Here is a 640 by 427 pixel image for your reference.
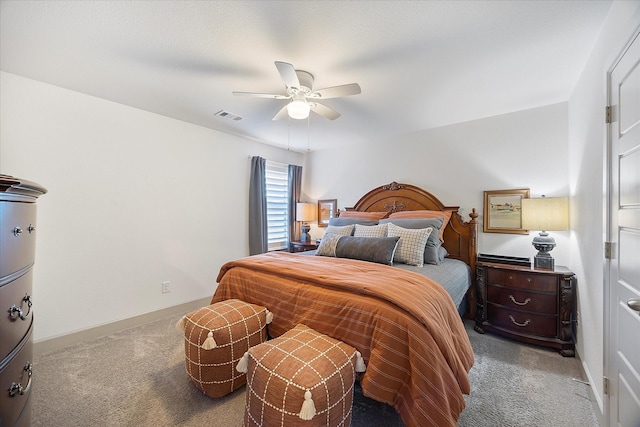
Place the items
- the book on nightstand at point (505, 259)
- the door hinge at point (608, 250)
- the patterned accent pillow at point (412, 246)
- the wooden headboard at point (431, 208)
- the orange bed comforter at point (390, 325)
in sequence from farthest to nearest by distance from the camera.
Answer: the wooden headboard at point (431, 208), the book on nightstand at point (505, 259), the patterned accent pillow at point (412, 246), the door hinge at point (608, 250), the orange bed comforter at point (390, 325)

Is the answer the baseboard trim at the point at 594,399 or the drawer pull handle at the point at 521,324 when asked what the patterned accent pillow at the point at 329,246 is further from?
the baseboard trim at the point at 594,399

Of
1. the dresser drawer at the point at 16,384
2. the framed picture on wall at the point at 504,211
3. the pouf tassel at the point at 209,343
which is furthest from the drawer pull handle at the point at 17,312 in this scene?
the framed picture on wall at the point at 504,211

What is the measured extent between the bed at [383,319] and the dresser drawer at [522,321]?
120 centimetres

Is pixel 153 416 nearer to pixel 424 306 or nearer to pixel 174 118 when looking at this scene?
pixel 424 306

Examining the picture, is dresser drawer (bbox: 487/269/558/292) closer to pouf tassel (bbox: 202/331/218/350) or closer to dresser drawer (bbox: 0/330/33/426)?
pouf tassel (bbox: 202/331/218/350)

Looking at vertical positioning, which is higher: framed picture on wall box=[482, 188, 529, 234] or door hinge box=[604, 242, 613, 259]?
Result: framed picture on wall box=[482, 188, 529, 234]

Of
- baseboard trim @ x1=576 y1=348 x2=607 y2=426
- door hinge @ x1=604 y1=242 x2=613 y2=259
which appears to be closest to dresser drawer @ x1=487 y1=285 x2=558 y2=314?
baseboard trim @ x1=576 y1=348 x2=607 y2=426

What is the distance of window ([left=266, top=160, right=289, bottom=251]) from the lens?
441 centimetres

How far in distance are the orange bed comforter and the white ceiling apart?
5.28ft

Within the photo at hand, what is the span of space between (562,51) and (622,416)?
7.33 feet

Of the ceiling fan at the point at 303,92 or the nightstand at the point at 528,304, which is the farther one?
the nightstand at the point at 528,304

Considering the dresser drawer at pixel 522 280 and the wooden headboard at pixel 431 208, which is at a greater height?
the wooden headboard at pixel 431 208

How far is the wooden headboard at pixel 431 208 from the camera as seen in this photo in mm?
3055

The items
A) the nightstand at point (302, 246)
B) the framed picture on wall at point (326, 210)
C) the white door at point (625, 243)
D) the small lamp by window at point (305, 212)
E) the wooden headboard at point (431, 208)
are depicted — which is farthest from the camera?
the framed picture on wall at point (326, 210)
